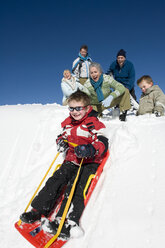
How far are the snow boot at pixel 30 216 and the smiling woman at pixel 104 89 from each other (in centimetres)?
265

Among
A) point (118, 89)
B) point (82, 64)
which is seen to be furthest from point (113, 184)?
point (82, 64)

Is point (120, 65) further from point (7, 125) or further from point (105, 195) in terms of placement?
point (105, 195)

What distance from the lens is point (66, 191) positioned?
2395 millimetres

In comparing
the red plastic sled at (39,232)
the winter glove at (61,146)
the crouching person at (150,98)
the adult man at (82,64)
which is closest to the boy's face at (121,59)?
the crouching person at (150,98)

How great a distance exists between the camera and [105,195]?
224cm

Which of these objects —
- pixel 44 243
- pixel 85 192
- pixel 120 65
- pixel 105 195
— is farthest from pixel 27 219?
pixel 120 65

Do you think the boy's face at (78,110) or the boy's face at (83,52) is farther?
the boy's face at (83,52)

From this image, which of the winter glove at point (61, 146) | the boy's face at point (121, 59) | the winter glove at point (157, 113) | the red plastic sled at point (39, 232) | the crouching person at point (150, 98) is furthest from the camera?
the boy's face at point (121, 59)

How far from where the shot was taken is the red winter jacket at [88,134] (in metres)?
2.52

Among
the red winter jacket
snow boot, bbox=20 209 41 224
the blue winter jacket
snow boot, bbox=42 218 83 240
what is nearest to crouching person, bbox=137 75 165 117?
the blue winter jacket

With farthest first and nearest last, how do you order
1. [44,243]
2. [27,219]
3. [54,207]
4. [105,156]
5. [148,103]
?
[148,103]
[105,156]
[54,207]
[27,219]
[44,243]

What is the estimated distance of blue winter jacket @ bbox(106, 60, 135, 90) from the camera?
5.00m

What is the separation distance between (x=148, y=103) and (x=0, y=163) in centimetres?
366

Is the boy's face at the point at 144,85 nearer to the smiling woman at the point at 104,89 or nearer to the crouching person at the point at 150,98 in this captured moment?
the crouching person at the point at 150,98
